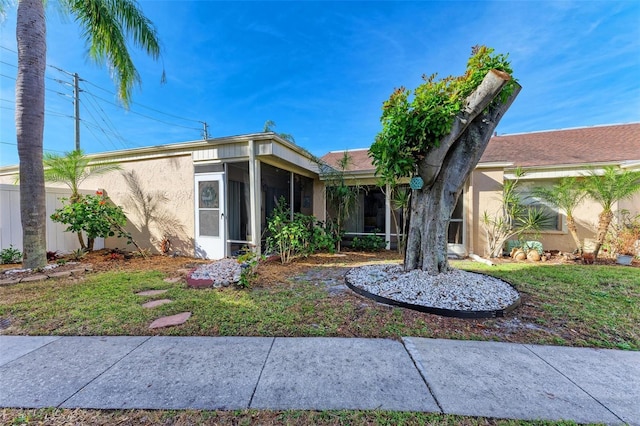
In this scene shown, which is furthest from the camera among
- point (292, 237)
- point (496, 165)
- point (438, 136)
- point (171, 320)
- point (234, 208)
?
point (496, 165)

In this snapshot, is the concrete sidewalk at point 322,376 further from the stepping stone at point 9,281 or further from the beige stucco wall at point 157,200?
the beige stucco wall at point 157,200

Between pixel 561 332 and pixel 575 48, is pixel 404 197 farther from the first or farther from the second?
pixel 575 48

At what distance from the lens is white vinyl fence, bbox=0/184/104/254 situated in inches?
240

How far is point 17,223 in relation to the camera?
6.29 metres

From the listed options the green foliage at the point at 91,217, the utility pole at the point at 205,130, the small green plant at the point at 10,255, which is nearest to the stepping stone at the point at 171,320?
the green foliage at the point at 91,217

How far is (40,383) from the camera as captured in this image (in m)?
1.99

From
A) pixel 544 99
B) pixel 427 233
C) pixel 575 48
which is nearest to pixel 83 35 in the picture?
pixel 427 233

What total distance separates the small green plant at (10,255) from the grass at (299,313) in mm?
2865

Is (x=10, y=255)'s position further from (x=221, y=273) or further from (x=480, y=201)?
(x=480, y=201)

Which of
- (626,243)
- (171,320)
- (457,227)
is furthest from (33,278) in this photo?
(626,243)

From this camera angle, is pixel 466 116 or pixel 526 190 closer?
pixel 466 116

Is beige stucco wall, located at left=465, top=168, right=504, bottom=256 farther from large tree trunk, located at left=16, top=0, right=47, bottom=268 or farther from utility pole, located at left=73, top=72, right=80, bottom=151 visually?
utility pole, located at left=73, top=72, right=80, bottom=151

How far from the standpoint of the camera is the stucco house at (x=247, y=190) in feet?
21.1

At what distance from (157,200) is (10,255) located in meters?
3.40
